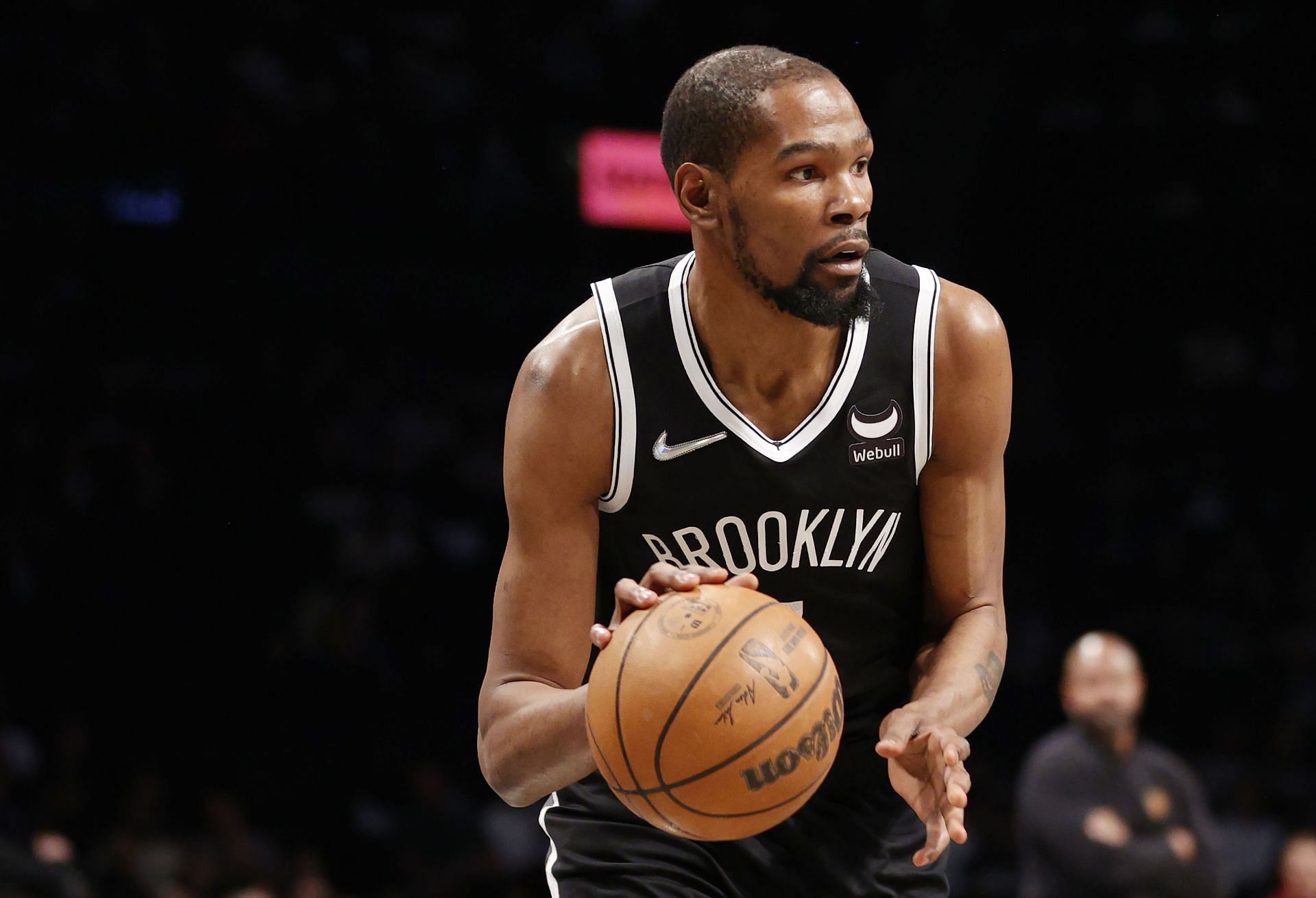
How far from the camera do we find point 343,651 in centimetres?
838

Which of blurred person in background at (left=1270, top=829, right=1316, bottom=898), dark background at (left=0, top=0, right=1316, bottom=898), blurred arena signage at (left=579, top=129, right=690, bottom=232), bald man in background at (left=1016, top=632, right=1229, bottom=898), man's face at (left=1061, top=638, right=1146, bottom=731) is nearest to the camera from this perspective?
bald man in background at (left=1016, top=632, right=1229, bottom=898)

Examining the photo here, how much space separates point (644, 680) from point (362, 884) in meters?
5.72

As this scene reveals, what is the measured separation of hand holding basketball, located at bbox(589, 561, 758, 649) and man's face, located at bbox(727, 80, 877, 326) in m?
0.54

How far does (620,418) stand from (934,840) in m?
0.88

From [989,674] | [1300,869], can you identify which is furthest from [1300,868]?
[989,674]

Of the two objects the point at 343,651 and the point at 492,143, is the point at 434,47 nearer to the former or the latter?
the point at 492,143

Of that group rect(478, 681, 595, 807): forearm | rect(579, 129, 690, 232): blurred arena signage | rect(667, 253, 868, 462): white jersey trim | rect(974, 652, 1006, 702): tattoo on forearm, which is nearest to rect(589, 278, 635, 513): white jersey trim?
rect(667, 253, 868, 462): white jersey trim

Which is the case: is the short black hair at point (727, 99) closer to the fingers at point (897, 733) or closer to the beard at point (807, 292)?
the beard at point (807, 292)

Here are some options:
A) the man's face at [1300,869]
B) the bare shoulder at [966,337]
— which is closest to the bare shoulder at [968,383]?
the bare shoulder at [966,337]

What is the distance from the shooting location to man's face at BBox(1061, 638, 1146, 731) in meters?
6.36

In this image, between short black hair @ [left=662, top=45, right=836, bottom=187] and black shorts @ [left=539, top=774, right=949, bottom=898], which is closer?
short black hair @ [left=662, top=45, right=836, bottom=187]

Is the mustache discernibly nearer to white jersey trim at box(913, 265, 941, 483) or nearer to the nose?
the nose

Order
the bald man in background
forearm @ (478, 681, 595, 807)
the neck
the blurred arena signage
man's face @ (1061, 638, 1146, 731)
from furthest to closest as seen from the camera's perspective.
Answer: the blurred arena signage, man's face @ (1061, 638, 1146, 731), the bald man in background, the neck, forearm @ (478, 681, 595, 807)

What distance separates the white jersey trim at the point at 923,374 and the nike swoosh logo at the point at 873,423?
36 millimetres
